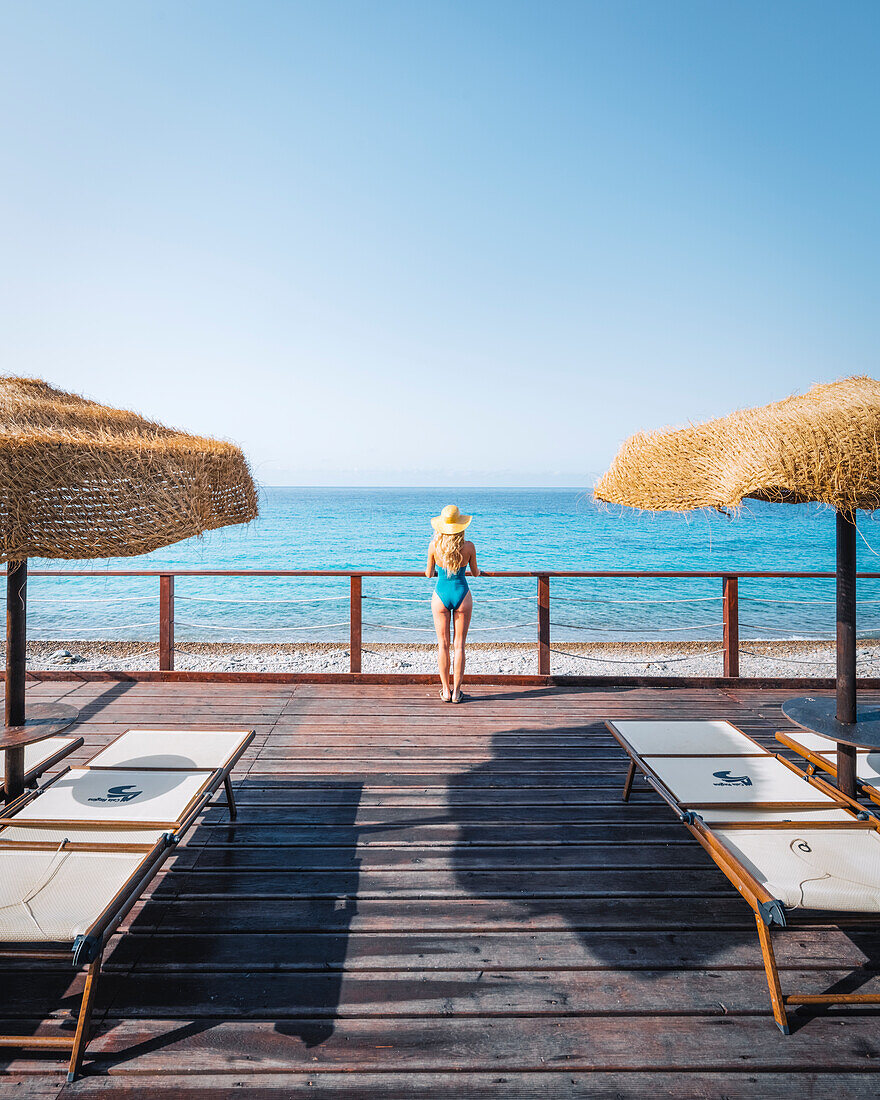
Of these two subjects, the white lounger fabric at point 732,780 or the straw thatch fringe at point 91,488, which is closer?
the straw thatch fringe at point 91,488

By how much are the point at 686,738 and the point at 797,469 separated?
5.72ft

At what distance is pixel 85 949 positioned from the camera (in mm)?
1318

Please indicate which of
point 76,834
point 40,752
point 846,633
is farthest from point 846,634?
point 40,752

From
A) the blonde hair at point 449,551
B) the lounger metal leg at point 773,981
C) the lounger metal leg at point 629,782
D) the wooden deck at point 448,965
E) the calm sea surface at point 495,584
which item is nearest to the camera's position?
the wooden deck at point 448,965

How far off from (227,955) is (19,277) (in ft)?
41.1

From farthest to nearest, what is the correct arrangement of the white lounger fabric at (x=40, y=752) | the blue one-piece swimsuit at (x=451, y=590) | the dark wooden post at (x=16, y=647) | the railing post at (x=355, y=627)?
the railing post at (x=355, y=627) → the blue one-piece swimsuit at (x=451, y=590) → the white lounger fabric at (x=40, y=752) → the dark wooden post at (x=16, y=647)

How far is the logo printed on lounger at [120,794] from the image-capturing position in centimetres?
215

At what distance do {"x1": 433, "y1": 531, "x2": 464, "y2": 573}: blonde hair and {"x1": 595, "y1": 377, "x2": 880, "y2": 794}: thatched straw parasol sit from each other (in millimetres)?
2220

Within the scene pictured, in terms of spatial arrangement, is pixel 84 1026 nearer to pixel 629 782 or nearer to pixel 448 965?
pixel 448 965

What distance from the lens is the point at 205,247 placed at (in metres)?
11.1

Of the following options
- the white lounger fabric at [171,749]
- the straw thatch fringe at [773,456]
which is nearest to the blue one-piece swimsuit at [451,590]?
the white lounger fabric at [171,749]

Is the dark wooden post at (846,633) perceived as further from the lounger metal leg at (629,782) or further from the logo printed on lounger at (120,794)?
the logo printed on lounger at (120,794)

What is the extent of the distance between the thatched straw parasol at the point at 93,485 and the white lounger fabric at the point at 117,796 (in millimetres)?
1112

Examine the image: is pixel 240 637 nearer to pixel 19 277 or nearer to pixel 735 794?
pixel 19 277
